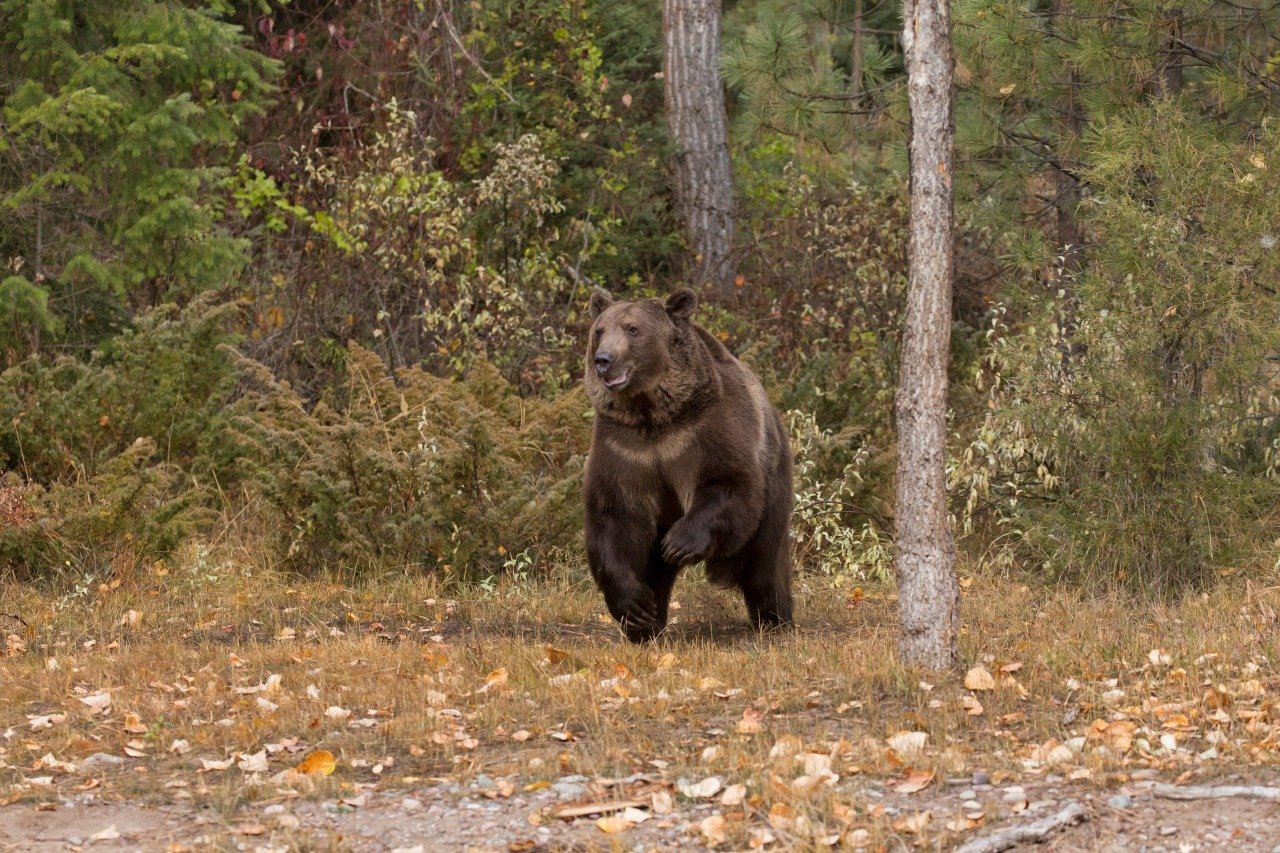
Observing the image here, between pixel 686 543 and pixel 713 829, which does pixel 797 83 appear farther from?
pixel 713 829

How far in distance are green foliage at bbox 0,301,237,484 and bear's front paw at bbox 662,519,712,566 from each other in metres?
4.38

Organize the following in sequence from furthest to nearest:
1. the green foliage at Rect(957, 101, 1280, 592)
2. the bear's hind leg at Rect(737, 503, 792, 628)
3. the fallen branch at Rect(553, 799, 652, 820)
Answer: the green foliage at Rect(957, 101, 1280, 592) < the bear's hind leg at Rect(737, 503, 792, 628) < the fallen branch at Rect(553, 799, 652, 820)

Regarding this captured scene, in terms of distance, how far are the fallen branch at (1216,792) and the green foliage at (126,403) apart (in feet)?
24.1

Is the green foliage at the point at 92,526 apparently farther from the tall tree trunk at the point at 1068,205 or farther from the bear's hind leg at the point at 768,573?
the tall tree trunk at the point at 1068,205

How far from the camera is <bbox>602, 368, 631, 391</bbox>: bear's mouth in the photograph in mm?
7902

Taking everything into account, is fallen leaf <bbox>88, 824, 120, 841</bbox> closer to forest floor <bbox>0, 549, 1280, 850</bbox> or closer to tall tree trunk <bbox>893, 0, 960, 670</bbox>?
forest floor <bbox>0, 549, 1280, 850</bbox>

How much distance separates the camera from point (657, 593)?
839 centimetres

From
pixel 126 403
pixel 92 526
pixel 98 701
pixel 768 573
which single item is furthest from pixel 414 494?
pixel 98 701

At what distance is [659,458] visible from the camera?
8094mm

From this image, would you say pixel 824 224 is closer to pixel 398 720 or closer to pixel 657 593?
pixel 657 593

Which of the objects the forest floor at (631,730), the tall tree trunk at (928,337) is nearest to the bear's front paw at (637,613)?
the forest floor at (631,730)

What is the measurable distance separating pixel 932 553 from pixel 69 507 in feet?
A: 18.9

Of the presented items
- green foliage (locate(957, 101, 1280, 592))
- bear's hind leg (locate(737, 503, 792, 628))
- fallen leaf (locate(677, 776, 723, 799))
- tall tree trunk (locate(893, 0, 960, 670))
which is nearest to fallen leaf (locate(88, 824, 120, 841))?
fallen leaf (locate(677, 776, 723, 799))

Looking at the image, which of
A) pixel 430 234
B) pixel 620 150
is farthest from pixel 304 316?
pixel 620 150
